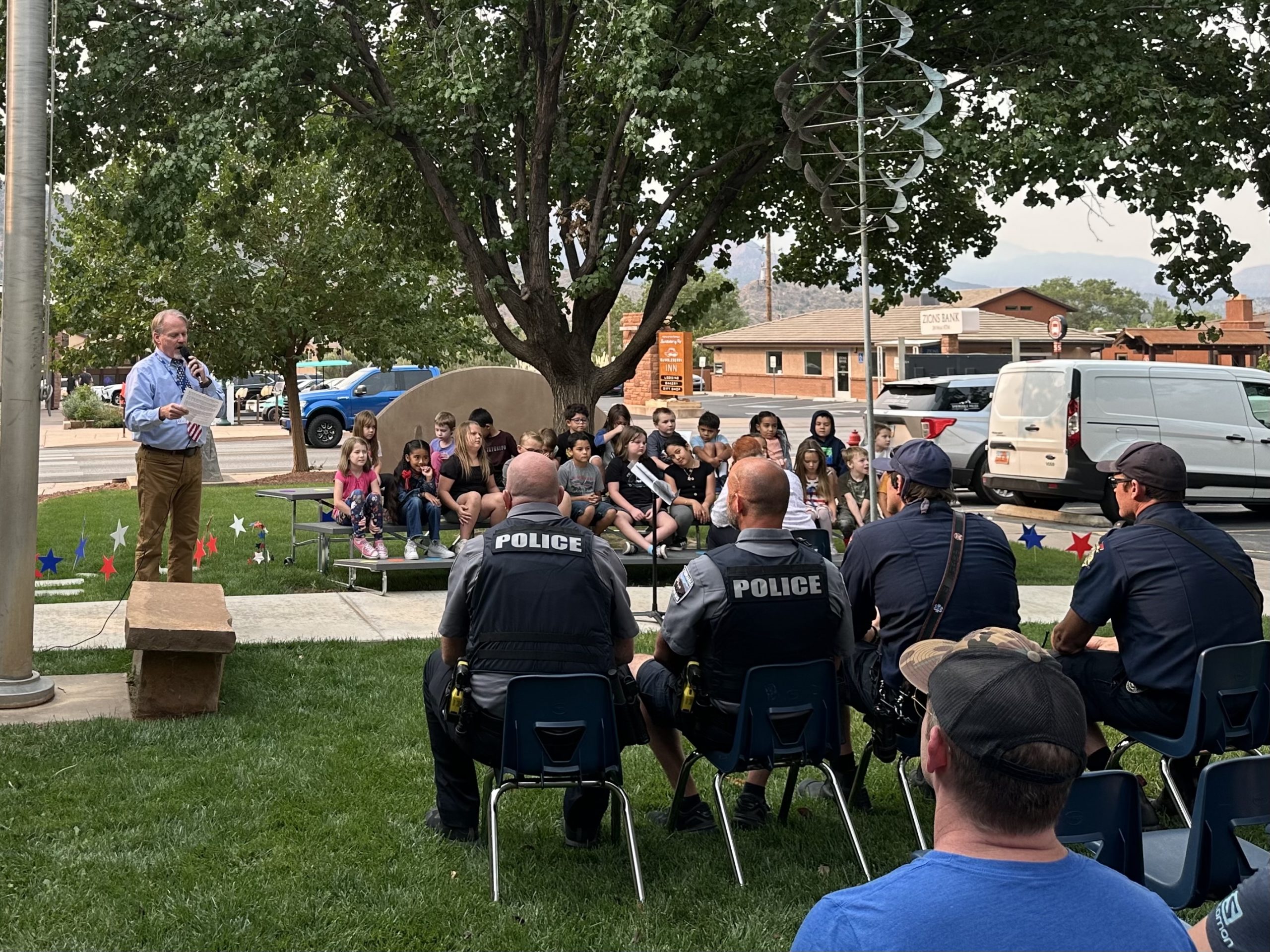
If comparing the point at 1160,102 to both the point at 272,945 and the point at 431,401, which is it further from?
the point at 272,945

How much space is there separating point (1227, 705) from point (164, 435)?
19.9ft

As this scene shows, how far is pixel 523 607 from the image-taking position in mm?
4570

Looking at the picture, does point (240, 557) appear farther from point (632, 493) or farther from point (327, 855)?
point (327, 855)

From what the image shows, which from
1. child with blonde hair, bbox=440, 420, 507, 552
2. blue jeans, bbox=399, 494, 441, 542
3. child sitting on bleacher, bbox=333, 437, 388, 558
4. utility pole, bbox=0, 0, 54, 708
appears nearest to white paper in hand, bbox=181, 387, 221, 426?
utility pole, bbox=0, 0, 54, 708

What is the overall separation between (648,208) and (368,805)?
11.1 m

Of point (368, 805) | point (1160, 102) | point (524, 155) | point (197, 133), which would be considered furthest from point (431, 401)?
point (368, 805)

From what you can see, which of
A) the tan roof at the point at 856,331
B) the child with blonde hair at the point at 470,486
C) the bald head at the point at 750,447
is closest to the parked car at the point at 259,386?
the tan roof at the point at 856,331

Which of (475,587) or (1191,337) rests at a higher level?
(1191,337)

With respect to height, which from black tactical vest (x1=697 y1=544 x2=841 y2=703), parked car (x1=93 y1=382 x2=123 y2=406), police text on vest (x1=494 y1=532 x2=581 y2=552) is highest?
parked car (x1=93 y1=382 x2=123 y2=406)

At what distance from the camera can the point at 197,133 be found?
42.5 ft

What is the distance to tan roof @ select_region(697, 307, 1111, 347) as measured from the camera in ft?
205

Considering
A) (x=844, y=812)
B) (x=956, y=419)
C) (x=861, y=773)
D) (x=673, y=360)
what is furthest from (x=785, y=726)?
(x=673, y=360)

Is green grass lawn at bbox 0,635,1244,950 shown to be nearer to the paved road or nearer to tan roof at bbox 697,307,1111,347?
the paved road

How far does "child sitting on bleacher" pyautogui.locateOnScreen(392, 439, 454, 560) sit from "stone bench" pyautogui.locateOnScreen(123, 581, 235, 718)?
14.2ft
